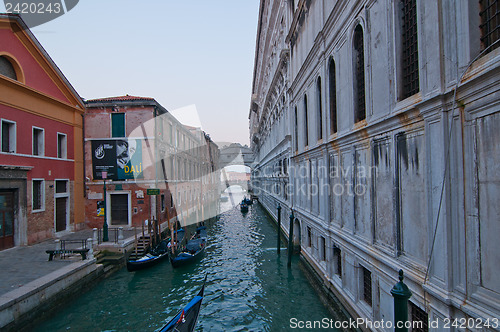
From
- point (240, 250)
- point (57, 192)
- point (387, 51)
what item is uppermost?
point (387, 51)

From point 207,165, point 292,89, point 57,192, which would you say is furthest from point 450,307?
point 207,165

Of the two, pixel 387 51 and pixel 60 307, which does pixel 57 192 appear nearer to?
pixel 60 307

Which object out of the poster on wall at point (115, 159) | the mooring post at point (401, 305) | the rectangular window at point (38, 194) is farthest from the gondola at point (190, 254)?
the mooring post at point (401, 305)

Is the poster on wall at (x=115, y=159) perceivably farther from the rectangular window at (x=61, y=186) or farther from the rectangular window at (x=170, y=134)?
the rectangular window at (x=170, y=134)

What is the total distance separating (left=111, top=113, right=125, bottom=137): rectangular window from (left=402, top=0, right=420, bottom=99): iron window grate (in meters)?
17.9

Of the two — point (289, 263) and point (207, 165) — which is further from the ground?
point (207, 165)

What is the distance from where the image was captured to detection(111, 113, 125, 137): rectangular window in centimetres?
1950

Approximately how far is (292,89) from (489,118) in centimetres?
1211

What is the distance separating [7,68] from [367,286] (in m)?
16.8

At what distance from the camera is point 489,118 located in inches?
130

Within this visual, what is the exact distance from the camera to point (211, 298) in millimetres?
10625

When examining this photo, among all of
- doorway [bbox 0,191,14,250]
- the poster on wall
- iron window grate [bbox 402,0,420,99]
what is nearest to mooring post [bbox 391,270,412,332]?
iron window grate [bbox 402,0,420,99]

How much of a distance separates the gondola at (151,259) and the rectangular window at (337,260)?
859 cm

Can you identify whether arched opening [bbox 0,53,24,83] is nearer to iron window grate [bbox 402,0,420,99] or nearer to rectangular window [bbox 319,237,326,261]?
rectangular window [bbox 319,237,326,261]
